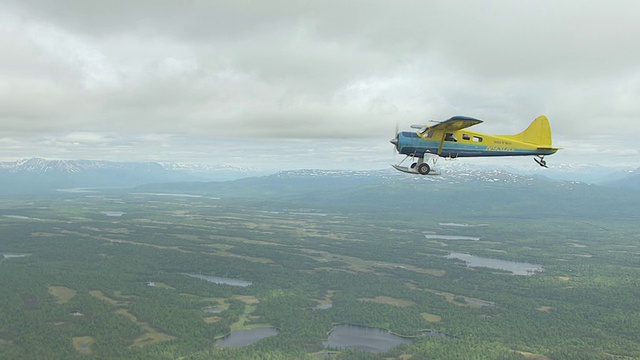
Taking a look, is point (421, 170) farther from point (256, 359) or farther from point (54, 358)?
point (54, 358)

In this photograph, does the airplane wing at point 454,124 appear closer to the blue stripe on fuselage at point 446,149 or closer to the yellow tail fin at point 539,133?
the blue stripe on fuselage at point 446,149

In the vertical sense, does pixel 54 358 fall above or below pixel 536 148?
below

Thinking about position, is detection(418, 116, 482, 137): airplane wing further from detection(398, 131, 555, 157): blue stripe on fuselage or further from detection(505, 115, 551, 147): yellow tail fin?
detection(505, 115, 551, 147): yellow tail fin

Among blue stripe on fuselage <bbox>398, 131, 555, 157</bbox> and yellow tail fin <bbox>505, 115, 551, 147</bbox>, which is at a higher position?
yellow tail fin <bbox>505, 115, 551, 147</bbox>

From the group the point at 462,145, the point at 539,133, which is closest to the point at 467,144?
the point at 462,145

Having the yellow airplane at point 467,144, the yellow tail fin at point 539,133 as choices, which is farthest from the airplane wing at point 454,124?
the yellow tail fin at point 539,133

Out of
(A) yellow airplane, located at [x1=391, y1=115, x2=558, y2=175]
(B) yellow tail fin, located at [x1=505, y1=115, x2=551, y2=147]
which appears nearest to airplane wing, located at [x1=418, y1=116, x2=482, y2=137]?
(A) yellow airplane, located at [x1=391, y1=115, x2=558, y2=175]

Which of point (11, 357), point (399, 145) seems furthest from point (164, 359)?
point (399, 145)
